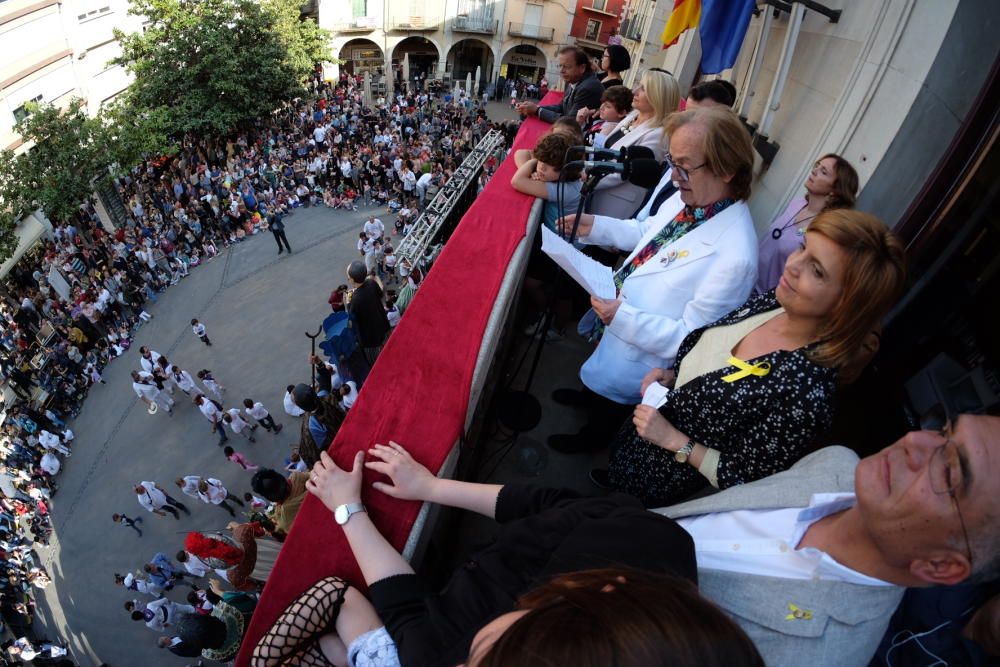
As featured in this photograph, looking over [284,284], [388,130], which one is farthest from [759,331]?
[388,130]

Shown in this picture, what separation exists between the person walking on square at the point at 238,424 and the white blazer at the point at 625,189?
8723 millimetres

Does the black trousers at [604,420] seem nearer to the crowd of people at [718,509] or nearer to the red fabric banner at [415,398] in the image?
the crowd of people at [718,509]

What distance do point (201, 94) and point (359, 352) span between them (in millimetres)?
18939

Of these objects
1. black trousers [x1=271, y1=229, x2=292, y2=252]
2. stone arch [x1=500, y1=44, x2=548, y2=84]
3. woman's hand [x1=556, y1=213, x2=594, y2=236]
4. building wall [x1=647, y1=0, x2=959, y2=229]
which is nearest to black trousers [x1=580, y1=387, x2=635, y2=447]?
woman's hand [x1=556, y1=213, x2=594, y2=236]

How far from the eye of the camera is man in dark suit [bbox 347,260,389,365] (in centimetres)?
677

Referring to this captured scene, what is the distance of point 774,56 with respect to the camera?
18.2 ft

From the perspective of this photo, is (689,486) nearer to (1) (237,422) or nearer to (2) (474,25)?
(1) (237,422)

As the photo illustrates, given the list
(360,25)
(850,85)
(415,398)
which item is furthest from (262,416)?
(360,25)

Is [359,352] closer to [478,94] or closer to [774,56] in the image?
[774,56]

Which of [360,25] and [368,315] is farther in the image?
[360,25]

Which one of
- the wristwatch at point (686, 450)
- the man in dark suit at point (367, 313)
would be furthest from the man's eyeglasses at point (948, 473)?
the man in dark suit at point (367, 313)

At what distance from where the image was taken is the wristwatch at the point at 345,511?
195 centimetres

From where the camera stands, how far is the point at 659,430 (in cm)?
226

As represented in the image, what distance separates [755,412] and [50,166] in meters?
20.7
